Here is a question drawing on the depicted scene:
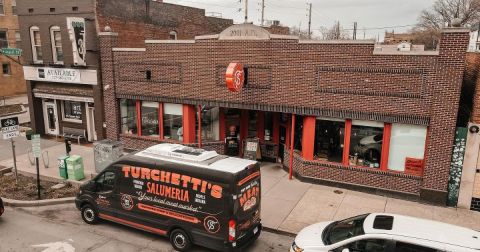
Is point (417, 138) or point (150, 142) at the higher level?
point (417, 138)

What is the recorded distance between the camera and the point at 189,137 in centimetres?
1769

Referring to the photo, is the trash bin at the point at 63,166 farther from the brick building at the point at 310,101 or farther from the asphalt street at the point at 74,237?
the brick building at the point at 310,101

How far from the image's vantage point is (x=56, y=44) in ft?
67.4

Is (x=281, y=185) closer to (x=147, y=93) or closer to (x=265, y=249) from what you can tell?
(x=265, y=249)

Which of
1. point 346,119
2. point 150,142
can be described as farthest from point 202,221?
A: point 150,142

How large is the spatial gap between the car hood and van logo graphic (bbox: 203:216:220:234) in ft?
6.57

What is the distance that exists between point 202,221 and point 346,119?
7309mm

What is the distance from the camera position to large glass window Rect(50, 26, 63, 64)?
2033cm

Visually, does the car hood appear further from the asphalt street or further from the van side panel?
the van side panel

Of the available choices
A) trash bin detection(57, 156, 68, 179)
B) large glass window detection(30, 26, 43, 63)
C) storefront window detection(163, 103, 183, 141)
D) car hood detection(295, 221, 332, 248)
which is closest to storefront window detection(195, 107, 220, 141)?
storefront window detection(163, 103, 183, 141)

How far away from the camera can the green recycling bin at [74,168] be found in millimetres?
14867

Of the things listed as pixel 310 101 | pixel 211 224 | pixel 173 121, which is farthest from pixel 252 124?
pixel 211 224

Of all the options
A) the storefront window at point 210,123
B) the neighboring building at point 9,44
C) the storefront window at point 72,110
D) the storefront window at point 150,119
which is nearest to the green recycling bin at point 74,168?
the storefront window at point 150,119

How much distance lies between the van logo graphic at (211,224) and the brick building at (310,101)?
6.52 m
